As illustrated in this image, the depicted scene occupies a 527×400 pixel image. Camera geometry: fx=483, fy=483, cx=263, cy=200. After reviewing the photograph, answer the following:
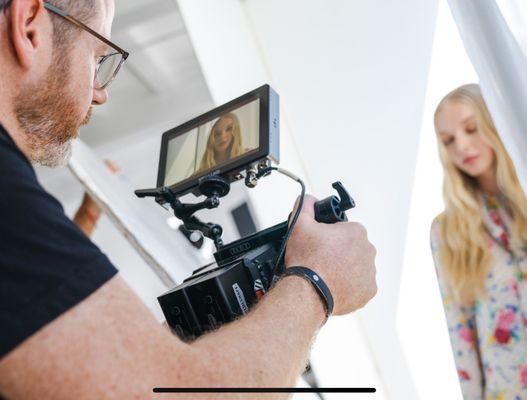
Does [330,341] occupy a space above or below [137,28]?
below

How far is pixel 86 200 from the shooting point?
8.16ft

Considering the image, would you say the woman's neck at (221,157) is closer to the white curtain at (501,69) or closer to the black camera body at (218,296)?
the black camera body at (218,296)

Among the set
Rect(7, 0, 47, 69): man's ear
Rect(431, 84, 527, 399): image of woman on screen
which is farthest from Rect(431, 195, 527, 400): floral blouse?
Rect(7, 0, 47, 69): man's ear

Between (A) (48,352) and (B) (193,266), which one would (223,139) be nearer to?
(A) (48,352)

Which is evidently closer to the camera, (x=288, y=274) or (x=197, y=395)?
(x=197, y=395)

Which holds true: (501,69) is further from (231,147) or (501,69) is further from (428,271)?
(428,271)

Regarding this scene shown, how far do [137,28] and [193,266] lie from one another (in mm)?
1250

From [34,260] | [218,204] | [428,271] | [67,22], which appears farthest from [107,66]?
[428,271]

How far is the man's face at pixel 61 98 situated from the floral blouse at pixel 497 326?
1.03 meters

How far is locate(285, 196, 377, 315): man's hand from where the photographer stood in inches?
24.8

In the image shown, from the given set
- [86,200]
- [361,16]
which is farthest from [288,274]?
[86,200]

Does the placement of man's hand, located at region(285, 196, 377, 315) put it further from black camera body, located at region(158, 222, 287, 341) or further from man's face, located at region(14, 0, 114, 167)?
man's face, located at region(14, 0, 114, 167)

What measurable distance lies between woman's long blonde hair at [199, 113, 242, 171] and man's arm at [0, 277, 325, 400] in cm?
39

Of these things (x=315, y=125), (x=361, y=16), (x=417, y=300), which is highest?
(x=361, y=16)
